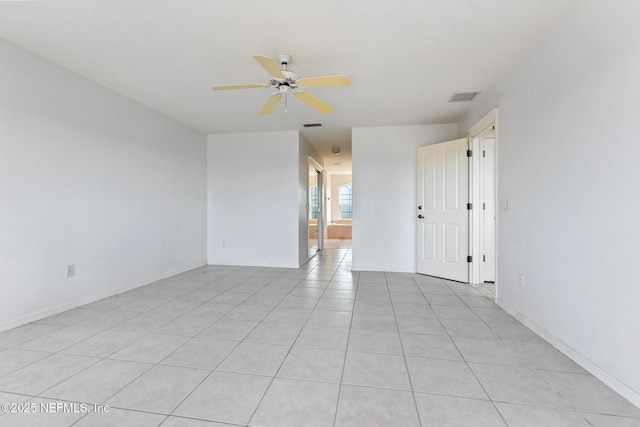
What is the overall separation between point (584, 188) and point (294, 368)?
2.15 meters

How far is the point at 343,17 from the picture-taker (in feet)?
6.42

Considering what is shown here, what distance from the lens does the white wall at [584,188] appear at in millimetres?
1464

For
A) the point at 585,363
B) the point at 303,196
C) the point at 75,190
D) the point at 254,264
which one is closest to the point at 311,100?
the point at 75,190

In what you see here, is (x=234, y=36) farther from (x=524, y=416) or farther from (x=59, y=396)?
(x=524, y=416)

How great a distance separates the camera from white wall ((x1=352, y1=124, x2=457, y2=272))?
4520mm

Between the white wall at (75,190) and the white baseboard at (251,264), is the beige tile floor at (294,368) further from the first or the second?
the white baseboard at (251,264)

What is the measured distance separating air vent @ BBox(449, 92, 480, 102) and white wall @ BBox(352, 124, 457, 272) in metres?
1.00

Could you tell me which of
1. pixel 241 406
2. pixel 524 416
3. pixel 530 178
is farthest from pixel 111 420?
pixel 530 178

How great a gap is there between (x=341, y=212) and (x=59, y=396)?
404 inches

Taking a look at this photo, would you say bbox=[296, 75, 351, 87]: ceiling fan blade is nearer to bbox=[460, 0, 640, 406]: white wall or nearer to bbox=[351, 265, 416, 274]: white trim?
bbox=[460, 0, 640, 406]: white wall

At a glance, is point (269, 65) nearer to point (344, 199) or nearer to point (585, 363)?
point (585, 363)

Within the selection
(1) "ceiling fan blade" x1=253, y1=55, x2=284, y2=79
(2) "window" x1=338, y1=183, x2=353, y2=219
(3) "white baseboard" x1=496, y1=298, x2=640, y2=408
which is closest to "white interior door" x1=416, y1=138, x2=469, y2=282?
(3) "white baseboard" x1=496, y1=298, x2=640, y2=408

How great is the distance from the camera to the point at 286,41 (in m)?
2.22

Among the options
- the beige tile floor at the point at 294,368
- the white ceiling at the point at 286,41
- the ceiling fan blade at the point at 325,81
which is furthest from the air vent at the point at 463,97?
the beige tile floor at the point at 294,368
